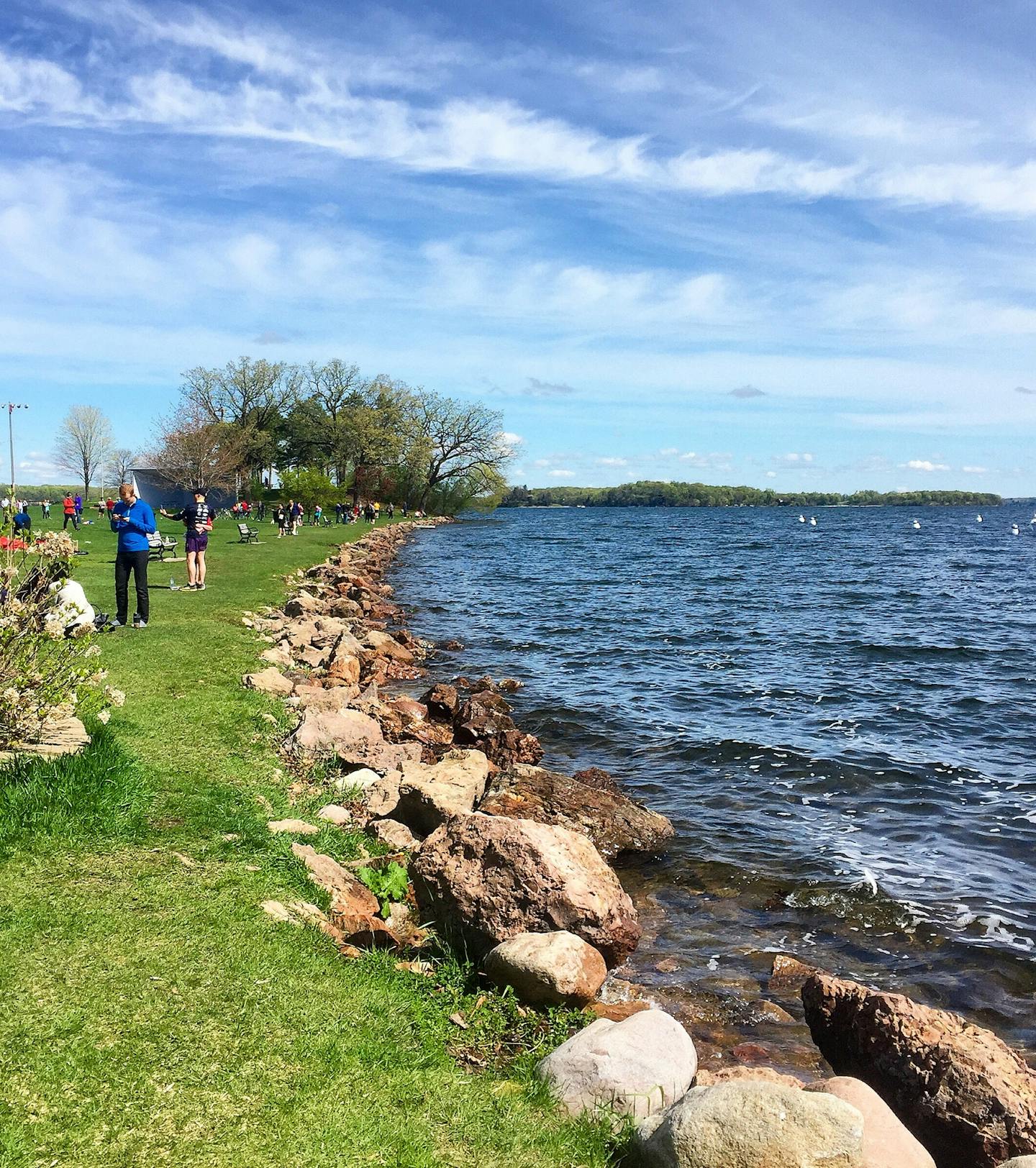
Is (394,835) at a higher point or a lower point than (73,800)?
lower

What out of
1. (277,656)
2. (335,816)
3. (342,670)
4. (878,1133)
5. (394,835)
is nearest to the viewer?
(878,1133)

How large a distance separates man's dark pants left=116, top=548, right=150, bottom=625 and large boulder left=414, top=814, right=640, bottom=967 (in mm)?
9764

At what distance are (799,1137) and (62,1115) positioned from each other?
3264 millimetres

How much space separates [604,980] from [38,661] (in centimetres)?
522

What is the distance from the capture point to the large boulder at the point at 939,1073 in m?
4.98

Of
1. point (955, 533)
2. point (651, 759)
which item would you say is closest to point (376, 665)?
point (651, 759)

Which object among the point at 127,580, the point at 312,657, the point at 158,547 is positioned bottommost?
the point at 312,657

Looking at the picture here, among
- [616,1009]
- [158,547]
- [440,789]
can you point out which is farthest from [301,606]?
[616,1009]

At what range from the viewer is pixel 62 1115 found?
4.00 meters

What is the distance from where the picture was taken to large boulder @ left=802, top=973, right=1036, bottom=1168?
16.3 feet

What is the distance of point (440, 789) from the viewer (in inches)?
372

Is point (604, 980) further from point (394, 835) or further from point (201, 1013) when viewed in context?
point (201, 1013)

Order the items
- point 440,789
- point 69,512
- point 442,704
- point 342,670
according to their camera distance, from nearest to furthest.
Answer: point 440,789, point 442,704, point 342,670, point 69,512

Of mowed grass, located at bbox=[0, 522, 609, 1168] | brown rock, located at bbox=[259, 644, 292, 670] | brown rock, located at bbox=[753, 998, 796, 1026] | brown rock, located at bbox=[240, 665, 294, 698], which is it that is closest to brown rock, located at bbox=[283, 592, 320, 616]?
brown rock, located at bbox=[259, 644, 292, 670]
